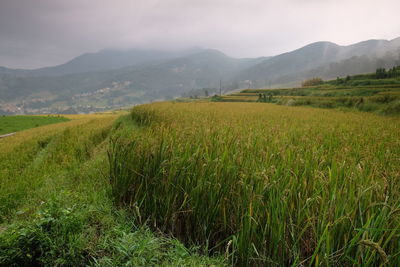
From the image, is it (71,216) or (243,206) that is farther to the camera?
(71,216)

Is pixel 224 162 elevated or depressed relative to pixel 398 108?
elevated

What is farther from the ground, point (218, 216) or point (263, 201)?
point (263, 201)

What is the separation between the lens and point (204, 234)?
243cm

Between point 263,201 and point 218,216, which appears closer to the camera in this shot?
point 263,201

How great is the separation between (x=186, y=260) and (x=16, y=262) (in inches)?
74.1

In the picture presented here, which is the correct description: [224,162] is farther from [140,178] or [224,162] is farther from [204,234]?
[140,178]

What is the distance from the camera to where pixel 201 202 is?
102 inches

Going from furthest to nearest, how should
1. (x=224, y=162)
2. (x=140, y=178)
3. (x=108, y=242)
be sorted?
1. (x=140, y=178)
2. (x=224, y=162)
3. (x=108, y=242)

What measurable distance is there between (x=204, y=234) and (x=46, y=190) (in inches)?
188

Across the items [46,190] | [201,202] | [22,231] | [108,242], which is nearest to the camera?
[22,231]

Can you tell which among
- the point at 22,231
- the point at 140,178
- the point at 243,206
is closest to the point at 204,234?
the point at 243,206

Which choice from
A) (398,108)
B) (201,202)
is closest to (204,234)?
(201,202)

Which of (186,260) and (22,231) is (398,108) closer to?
(186,260)

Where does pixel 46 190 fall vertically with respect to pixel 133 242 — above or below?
below
